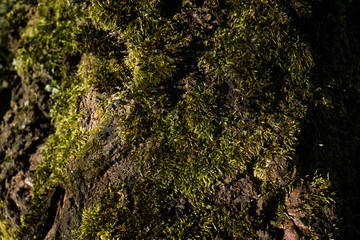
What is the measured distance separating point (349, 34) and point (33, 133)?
373 centimetres

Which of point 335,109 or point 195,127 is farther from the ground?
point 335,109

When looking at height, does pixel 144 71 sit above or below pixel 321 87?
below

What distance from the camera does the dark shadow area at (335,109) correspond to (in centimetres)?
252

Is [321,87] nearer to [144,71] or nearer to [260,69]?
[260,69]

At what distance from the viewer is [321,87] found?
258cm

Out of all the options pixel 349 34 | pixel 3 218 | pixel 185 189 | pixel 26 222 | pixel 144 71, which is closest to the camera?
pixel 185 189

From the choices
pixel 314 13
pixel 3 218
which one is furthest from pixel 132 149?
pixel 314 13

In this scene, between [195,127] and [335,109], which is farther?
[335,109]

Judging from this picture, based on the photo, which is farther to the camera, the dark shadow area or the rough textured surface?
the dark shadow area

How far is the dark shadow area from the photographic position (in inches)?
99.1

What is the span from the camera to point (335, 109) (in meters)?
2.70

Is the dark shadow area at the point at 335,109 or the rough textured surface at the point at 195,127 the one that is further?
the dark shadow area at the point at 335,109

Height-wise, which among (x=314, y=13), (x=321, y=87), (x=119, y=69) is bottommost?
(x=119, y=69)

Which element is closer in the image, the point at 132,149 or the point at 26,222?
the point at 132,149
